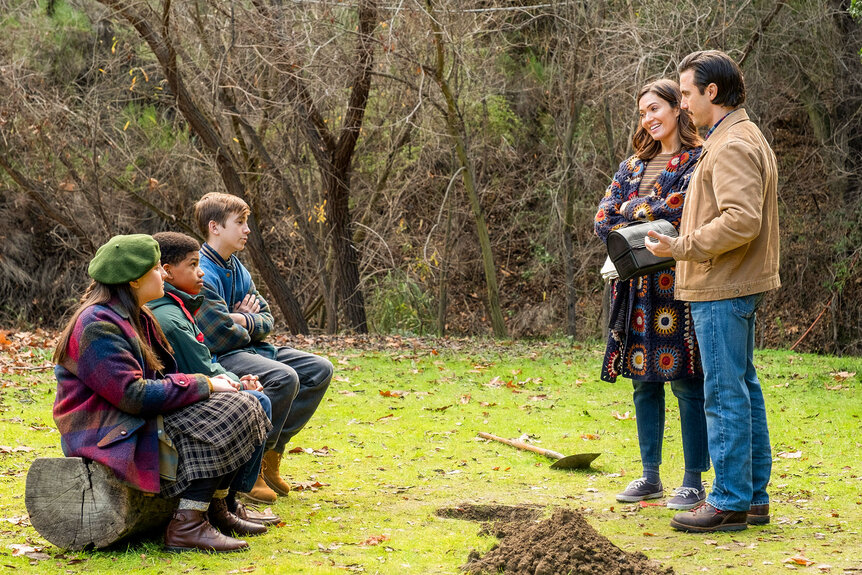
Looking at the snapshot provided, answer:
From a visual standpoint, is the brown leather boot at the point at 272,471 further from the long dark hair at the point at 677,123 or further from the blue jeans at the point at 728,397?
the long dark hair at the point at 677,123

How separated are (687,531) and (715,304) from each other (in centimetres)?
110

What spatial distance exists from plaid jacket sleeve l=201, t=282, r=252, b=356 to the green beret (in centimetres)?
80

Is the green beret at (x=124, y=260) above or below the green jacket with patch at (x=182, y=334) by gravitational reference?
above

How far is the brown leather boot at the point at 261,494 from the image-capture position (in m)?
4.91

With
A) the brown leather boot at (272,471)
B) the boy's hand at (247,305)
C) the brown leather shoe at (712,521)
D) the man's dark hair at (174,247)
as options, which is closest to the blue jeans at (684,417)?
the brown leather shoe at (712,521)

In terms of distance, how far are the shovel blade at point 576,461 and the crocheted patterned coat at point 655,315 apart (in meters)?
1.09

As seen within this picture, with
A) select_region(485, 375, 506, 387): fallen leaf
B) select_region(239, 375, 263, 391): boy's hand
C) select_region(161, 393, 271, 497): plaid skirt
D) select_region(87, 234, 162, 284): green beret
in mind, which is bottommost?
select_region(485, 375, 506, 387): fallen leaf

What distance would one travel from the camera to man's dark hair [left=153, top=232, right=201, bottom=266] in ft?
14.5

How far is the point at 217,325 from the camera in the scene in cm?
481

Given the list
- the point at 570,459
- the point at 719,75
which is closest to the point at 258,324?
the point at 570,459

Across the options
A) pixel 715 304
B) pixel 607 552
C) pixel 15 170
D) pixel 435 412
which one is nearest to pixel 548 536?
pixel 607 552

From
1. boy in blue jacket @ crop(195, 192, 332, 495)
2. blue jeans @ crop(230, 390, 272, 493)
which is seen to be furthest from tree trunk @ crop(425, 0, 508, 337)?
blue jeans @ crop(230, 390, 272, 493)

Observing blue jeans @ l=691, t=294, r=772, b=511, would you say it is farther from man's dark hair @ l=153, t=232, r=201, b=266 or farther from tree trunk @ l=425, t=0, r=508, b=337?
tree trunk @ l=425, t=0, r=508, b=337

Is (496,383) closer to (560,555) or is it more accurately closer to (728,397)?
(728,397)
